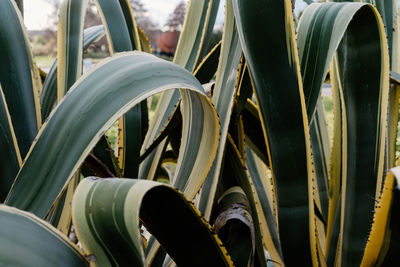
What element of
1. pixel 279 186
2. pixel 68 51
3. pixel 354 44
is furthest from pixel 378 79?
pixel 68 51

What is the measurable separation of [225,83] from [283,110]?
13 centimetres

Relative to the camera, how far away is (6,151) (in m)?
0.47

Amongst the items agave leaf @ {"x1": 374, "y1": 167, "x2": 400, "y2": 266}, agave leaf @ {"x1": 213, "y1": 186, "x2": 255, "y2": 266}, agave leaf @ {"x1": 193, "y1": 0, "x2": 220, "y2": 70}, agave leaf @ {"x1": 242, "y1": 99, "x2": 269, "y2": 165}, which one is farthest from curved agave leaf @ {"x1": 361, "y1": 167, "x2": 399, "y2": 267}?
agave leaf @ {"x1": 193, "y1": 0, "x2": 220, "y2": 70}

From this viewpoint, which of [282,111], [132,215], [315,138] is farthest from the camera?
[315,138]

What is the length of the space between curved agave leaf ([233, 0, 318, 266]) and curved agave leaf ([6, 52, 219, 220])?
0.07 m

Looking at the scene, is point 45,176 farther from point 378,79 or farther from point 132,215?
point 378,79

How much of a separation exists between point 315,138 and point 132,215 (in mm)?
454

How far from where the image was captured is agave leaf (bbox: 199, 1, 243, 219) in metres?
0.51

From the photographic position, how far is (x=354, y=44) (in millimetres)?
472

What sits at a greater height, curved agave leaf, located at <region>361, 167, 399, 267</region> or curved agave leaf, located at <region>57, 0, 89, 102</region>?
curved agave leaf, located at <region>57, 0, 89, 102</region>

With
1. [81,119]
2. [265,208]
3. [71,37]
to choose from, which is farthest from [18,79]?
[265,208]

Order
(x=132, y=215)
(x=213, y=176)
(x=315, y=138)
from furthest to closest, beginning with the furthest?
(x=315, y=138), (x=213, y=176), (x=132, y=215)

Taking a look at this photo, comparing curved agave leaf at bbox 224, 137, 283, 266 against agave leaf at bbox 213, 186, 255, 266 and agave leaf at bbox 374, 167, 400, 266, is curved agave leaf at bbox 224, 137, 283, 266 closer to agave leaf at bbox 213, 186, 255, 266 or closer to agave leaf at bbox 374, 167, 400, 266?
agave leaf at bbox 213, 186, 255, 266

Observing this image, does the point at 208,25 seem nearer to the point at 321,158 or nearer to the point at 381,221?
the point at 321,158
